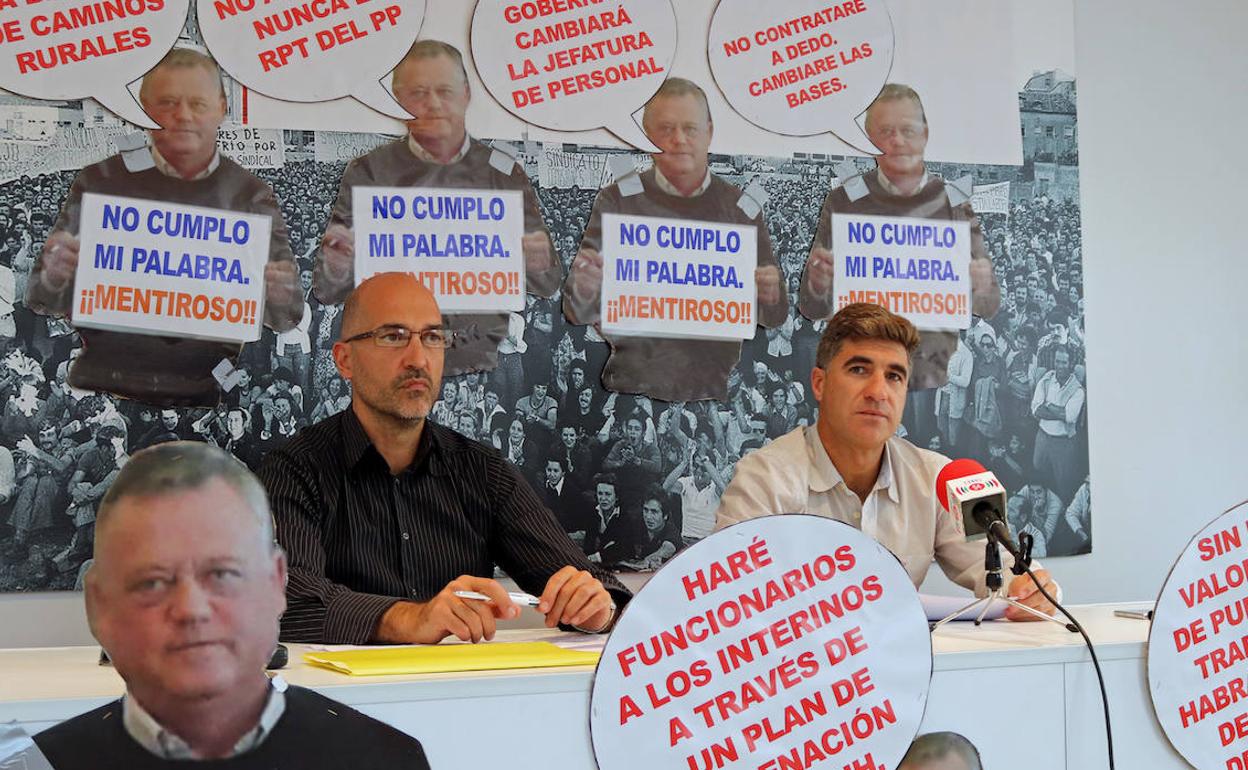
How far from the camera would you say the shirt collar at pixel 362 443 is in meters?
2.29

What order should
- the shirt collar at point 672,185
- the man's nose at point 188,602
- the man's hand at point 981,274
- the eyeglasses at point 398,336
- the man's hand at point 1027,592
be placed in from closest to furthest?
the man's nose at point 188,602 < the man's hand at point 1027,592 < the eyeglasses at point 398,336 < the shirt collar at point 672,185 < the man's hand at point 981,274

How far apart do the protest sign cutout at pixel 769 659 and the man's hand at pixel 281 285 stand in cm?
143

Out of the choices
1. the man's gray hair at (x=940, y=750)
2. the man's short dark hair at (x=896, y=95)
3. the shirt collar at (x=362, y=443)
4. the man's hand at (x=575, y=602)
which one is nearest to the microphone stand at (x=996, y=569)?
the man's gray hair at (x=940, y=750)

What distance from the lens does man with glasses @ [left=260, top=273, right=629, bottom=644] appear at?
7.37ft

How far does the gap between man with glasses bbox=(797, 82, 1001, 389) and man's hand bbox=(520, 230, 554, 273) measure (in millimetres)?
655

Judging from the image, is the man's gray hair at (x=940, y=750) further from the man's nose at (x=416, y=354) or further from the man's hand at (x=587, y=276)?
the man's hand at (x=587, y=276)

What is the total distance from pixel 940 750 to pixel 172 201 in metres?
1.78

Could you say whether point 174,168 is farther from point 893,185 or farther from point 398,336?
point 893,185

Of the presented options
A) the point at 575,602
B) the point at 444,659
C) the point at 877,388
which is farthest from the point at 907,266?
the point at 444,659

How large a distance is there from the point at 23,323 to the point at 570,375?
1.07 meters

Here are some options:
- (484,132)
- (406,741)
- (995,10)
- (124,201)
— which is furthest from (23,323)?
(995,10)

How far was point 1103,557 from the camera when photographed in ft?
10.9

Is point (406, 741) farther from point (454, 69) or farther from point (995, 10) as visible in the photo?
point (995, 10)

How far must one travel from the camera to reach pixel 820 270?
307 centimetres
